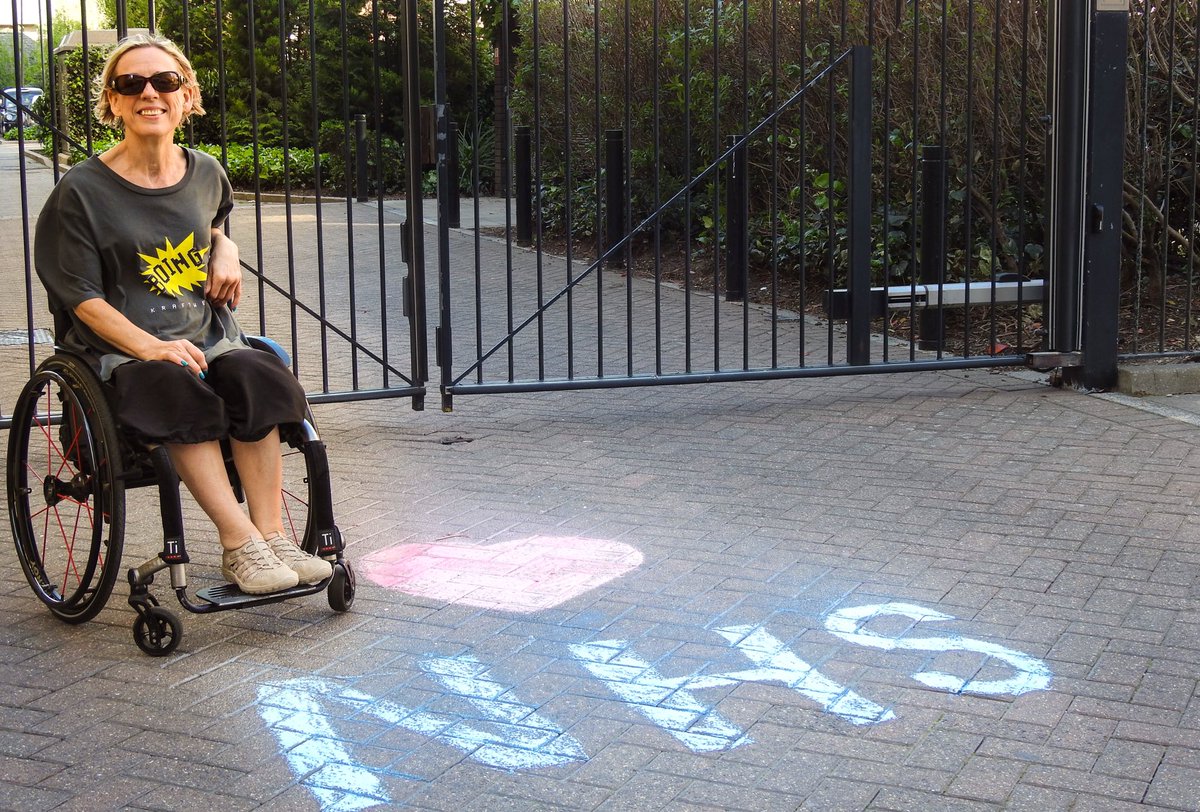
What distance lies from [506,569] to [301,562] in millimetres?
830

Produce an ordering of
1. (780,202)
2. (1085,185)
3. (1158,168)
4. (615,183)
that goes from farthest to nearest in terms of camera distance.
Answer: (615,183), (780,202), (1158,168), (1085,185)

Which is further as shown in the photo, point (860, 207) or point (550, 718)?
point (860, 207)

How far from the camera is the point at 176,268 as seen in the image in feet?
14.3

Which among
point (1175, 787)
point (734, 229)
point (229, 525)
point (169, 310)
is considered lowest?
point (1175, 787)

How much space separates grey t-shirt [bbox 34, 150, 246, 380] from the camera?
4191 mm

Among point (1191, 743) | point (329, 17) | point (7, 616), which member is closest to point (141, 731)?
point (7, 616)

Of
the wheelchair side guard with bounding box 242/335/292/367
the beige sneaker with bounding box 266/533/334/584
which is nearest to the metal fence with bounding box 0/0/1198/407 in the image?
the wheelchair side guard with bounding box 242/335/292/367

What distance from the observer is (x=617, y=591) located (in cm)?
461

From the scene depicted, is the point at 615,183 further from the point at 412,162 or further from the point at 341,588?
the point at 341,588

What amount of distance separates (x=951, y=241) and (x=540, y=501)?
17.2 ft

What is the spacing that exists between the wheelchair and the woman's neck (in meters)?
0.52

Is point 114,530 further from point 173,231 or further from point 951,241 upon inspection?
point 951,241

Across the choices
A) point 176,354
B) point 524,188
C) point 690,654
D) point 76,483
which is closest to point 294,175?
point 524,188

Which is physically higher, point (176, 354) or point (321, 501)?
point (176, 354)
